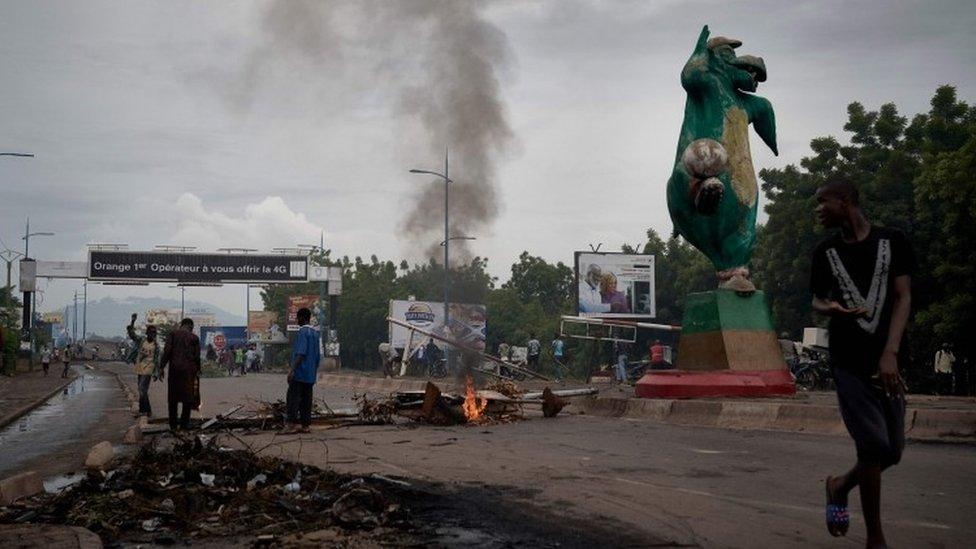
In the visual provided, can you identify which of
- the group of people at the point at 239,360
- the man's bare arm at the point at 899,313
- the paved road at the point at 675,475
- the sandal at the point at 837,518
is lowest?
the group of people at the point at 239,360

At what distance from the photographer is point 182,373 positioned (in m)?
13.8

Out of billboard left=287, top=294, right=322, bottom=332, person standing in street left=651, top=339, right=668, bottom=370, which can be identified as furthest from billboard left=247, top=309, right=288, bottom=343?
person standing in street left=651, top=339, right=668, bottom=370

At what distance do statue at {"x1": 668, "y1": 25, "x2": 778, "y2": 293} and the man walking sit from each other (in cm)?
1053

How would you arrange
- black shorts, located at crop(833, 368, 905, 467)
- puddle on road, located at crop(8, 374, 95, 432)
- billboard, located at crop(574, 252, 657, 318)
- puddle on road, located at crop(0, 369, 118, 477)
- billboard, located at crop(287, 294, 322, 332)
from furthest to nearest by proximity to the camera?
1. billboard, located at crop(287, 294, 322, 332)
2. billboard, located at crop(574, 252, 657, 318)
3. puddle on road, located at crop(8, 374, 95, 432)
4. puddle on road, located at crop(0, 369, 118, 477)
5. black shorts, located at crop(833, 368, 905, 467)

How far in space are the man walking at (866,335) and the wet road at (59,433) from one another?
7.56m

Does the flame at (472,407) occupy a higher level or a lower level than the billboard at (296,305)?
lower

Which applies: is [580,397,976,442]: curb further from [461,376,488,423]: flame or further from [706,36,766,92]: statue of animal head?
[706,36,766,92]: statue of animal head

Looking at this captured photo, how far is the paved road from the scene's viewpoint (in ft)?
18.0

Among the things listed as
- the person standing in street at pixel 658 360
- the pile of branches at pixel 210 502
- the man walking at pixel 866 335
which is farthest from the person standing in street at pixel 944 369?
the man walking at pixel 866 335

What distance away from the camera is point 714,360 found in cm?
1520

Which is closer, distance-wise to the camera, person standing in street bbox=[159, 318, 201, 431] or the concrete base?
person standing in street bbox=[159, 318, 201, 431]

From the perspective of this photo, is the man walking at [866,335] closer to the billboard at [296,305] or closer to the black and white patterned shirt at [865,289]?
the black and white patterned shirt at [865,289]

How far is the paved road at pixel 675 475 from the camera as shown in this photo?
549cm

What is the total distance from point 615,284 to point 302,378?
33810 millimetres
